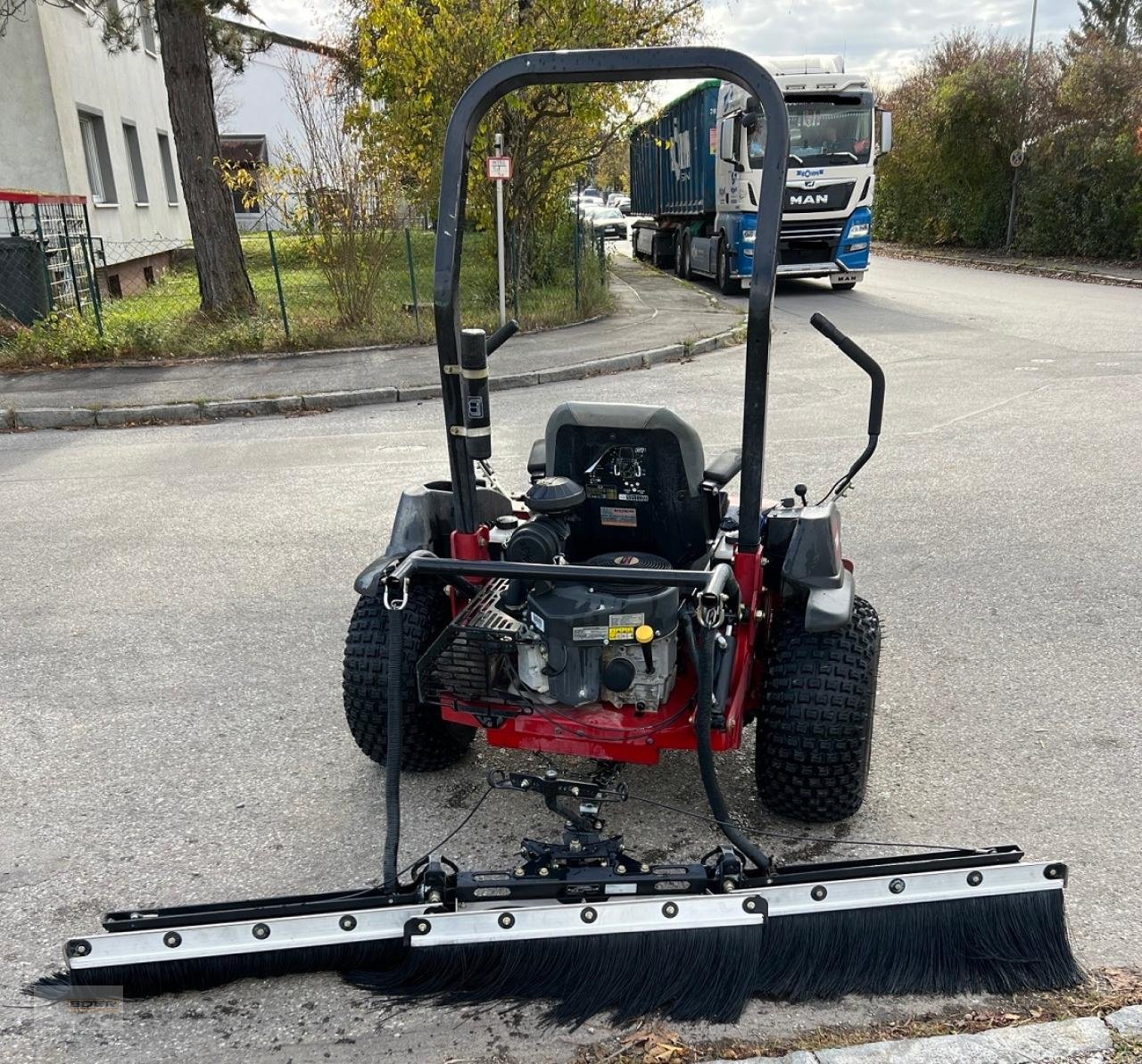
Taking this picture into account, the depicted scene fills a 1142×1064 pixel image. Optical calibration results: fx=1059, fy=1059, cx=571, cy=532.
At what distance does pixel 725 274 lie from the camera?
63.6ft

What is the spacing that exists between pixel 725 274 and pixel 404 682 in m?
17.2

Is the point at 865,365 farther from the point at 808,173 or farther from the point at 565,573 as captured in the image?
the point at 808,173

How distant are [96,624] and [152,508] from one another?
210 centimetres

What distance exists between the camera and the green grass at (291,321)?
12.6 metres

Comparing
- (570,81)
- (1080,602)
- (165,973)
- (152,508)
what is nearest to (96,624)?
(152,508)

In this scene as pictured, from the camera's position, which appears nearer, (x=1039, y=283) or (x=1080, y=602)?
(x=1080, y=602)

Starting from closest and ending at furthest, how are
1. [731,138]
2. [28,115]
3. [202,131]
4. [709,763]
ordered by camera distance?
[709,763] < [202,131] < [731,138] < [28,115]

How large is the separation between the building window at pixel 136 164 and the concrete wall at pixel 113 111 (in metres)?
0.11

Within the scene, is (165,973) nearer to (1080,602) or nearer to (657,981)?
(657,981)

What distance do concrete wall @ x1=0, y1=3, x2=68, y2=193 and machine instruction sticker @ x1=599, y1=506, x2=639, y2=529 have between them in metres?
16.2

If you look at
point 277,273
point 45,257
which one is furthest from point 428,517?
point 45,257

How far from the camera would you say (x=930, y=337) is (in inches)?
523

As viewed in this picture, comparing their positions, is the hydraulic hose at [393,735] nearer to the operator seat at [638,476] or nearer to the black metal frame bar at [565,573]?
the black metal frame bar at [565,573]

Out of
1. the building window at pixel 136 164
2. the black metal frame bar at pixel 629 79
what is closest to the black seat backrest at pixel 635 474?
the black metal frame bar at pixel 629 79
